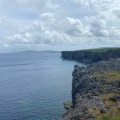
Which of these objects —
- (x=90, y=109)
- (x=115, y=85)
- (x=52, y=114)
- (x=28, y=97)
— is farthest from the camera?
(x=28, y=97)

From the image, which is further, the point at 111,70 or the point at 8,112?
the point at 111,70

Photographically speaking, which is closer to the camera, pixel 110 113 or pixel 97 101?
pixel 110 113

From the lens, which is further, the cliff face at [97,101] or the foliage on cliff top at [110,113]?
the cliff face at [97,101]

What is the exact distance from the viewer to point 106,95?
74312 millimetres

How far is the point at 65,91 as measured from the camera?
13938 cm

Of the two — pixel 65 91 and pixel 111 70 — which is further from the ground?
pixel 111 70

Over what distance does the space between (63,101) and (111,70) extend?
94.5 ft

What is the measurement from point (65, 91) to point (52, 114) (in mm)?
40240

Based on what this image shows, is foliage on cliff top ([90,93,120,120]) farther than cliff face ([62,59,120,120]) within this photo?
No

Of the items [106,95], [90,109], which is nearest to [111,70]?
[106,95]

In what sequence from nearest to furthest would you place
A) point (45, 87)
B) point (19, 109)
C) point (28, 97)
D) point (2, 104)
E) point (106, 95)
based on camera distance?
point (106, 95)
point (19, 109)
point (2, 104)
point (28, 97)
point (45, 87)

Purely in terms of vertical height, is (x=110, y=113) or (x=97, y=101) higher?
(x=97, y=101)

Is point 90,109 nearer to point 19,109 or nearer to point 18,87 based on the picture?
point 19,109

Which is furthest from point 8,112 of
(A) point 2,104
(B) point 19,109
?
(A) point 2,104
